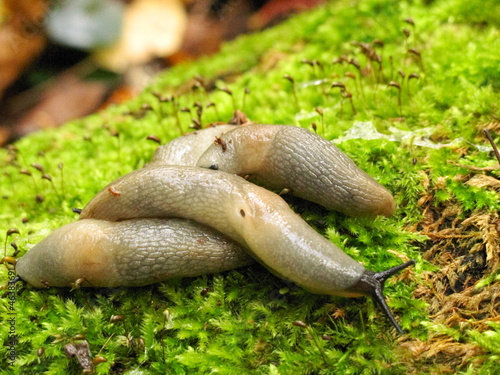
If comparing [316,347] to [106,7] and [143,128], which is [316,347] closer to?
[143,128]

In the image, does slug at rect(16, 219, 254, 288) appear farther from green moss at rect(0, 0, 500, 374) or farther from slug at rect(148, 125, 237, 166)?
slug at rect(148, 125, 237, 166)

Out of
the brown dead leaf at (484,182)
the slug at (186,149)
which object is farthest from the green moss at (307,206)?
the slug at (186,149)

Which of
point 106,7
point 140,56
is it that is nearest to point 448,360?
point 140,56

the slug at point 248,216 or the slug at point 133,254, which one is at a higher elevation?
the slug at point 248,216

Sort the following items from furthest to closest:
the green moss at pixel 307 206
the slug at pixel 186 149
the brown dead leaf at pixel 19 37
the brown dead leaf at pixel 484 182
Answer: the brown dead leaf at pixel 19 37, the slug at pixel 186 149, the brown dead leaf at pixel 484 182, the green moss at pixel 307 206

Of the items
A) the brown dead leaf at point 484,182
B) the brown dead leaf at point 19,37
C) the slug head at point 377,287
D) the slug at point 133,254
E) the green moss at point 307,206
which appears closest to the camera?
the slug head at point 377,287

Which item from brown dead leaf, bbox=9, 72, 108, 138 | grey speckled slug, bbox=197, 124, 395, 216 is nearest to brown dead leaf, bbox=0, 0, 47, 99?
brown dead leaf, bbox=9, 72, 108, 138

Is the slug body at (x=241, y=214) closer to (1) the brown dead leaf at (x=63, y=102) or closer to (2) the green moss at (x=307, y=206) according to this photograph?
(2) the green moss at (x=307, y=206)
